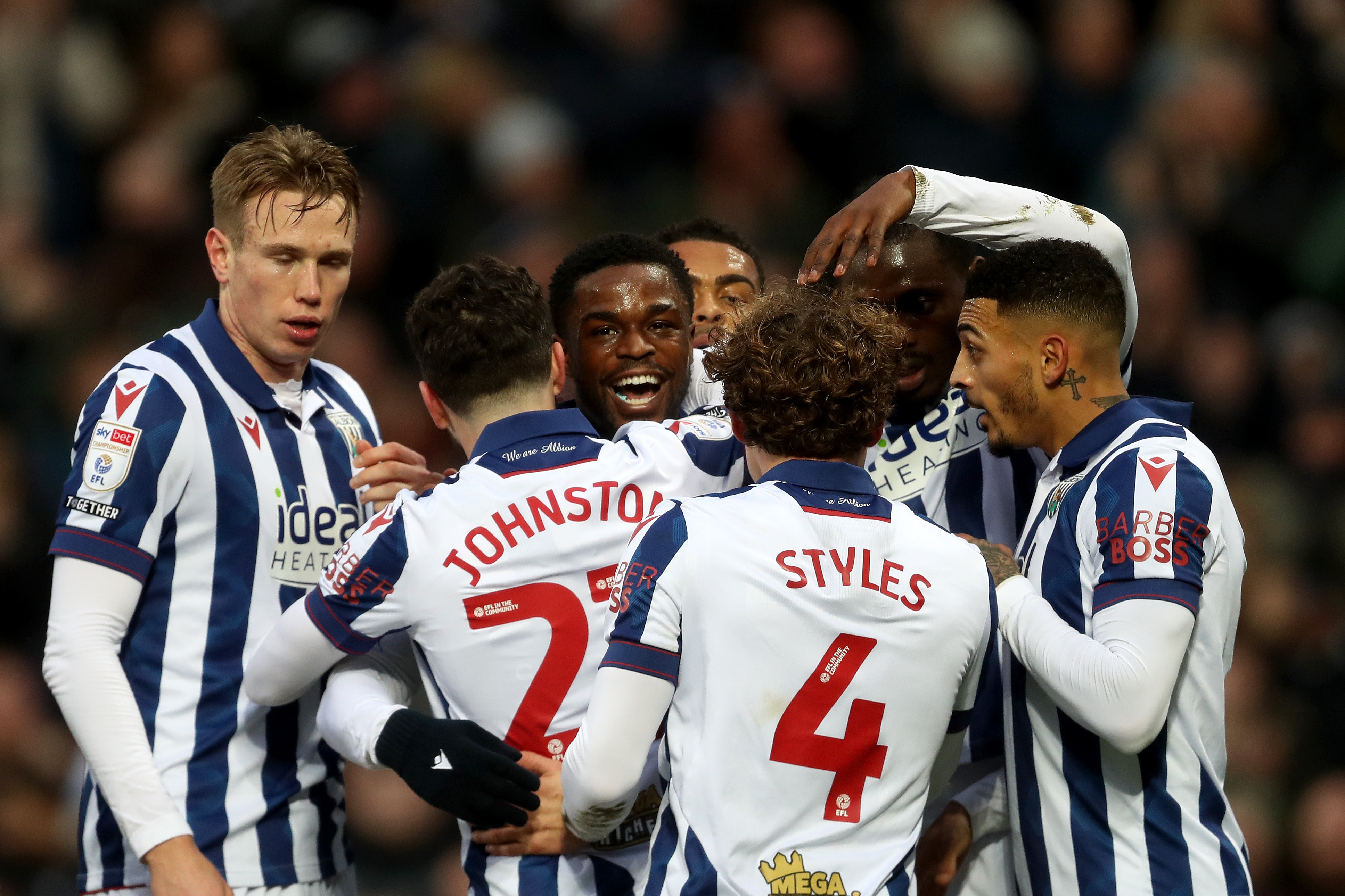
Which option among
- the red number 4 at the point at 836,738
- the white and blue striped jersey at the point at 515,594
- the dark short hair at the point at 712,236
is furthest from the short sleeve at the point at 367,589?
the dark short hair at the point at 712,236

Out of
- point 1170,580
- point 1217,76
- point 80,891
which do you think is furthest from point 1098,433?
point 1217,76

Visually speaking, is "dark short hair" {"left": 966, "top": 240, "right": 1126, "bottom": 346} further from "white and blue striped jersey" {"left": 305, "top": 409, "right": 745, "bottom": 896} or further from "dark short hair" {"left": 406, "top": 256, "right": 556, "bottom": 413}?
"dark short hair" {"left": 406, "top": 256, "right": 556, "bottom": 413}

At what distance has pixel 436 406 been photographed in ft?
9.83

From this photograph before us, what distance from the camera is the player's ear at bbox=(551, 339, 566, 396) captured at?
9.78 ft

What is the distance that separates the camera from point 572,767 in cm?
242

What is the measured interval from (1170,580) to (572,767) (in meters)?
1.21

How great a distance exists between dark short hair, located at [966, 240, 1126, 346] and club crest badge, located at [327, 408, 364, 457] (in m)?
1.61

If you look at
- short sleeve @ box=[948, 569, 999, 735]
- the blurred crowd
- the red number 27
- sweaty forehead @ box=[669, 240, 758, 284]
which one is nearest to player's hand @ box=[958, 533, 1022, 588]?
short sleeve @ box=[948, 569, 999, 735]

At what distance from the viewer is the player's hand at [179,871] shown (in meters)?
2.75

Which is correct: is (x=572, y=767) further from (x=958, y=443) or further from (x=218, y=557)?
(x=958, y=443)

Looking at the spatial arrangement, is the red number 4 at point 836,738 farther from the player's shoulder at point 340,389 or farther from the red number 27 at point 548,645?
the player's shoulder at point 340,389

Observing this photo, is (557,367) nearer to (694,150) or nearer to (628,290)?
(628,290)

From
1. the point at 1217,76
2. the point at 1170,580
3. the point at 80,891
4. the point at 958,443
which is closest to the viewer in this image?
the point at 1170,580

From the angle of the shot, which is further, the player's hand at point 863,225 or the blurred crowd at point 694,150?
the blurred crowd at point 694,150
